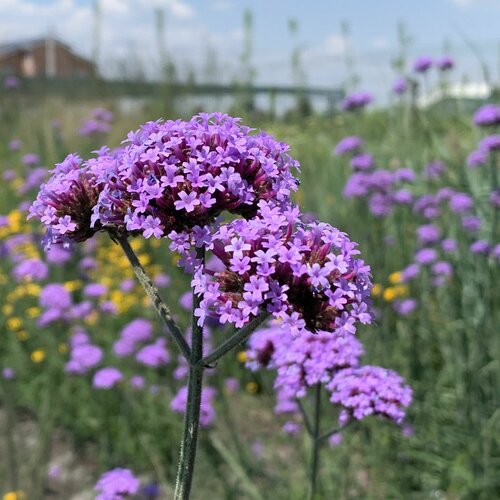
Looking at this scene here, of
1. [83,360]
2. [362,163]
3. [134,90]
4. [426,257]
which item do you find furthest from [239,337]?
[134,90]

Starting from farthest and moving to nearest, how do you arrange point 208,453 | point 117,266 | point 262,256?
point 117,266 < point 208,453 < point 262,256

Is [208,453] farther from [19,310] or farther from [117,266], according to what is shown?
[117,266]

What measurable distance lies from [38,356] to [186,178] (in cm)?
318

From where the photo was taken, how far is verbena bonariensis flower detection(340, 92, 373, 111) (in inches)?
199

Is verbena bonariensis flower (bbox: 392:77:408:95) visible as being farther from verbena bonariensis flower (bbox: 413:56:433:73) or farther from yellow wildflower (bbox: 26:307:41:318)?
yellow wildflower (bbox: 26:307:41:318)

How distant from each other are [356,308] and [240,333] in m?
0.19

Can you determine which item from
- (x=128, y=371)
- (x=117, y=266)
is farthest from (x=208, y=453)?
(x=117, y=266)

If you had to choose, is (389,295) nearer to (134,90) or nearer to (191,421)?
(191,421)

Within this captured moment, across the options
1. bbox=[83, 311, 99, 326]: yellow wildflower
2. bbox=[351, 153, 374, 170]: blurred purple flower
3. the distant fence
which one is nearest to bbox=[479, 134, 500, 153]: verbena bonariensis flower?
bbox=[351, 153, 374, 170]: blurred purple flower

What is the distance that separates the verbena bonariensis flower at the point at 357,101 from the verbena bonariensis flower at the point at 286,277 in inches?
163

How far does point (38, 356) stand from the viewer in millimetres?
3988

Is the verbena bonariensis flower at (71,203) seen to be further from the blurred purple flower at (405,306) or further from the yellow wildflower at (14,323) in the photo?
the yellow wildflower at (14,323)

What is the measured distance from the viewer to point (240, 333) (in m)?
1.11

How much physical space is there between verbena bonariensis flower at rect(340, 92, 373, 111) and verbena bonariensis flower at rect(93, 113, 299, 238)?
13.3 ft
